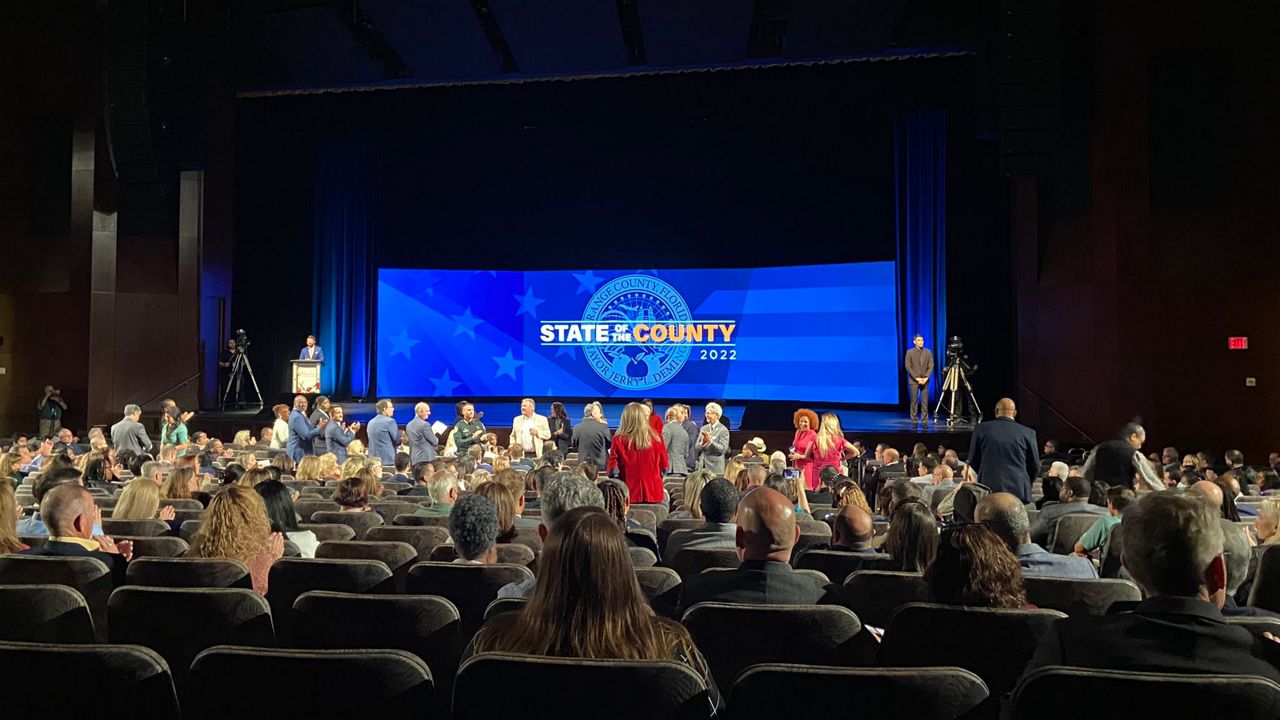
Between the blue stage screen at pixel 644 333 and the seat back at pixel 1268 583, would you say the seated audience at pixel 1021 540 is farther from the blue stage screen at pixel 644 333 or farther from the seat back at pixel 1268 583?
the blue stage screen at pixel 644 333

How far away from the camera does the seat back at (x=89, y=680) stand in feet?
6.30

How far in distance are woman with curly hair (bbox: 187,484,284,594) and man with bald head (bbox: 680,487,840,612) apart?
5.56ft

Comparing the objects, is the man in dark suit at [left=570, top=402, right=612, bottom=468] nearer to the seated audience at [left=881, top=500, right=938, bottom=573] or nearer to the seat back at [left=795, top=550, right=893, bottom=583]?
the seat back at [left=795, top=550, right=893, bottom=583]

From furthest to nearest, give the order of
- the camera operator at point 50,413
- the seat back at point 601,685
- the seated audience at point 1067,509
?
the camera operator at point 50,413 < the seated audience at point 1067,509 < the seat back at point 601,685

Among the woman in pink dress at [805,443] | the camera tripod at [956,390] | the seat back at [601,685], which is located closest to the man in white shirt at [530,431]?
the woman in pink dress at [805,443]

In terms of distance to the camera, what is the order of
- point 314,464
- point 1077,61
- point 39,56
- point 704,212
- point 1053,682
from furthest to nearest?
1. point 704,212
2. point 39,56
3. point 1077,61
4. point 314,464
5. point 1053,682

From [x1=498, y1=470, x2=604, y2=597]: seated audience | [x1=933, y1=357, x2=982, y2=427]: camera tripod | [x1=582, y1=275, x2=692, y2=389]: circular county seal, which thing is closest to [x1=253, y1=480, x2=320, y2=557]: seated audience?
[x1=498, y1=470, x2=604, y2=597]: seated audience

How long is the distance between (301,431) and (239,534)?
21.9ft

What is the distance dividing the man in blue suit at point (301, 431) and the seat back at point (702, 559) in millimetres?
6718

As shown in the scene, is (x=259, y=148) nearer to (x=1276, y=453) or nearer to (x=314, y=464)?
(x=314, y=464)

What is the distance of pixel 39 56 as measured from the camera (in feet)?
49.3

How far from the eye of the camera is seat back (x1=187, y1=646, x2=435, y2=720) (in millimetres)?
1914

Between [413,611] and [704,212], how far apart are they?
1517cm

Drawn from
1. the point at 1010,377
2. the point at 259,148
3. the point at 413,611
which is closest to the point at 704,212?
the point at 1010,377
